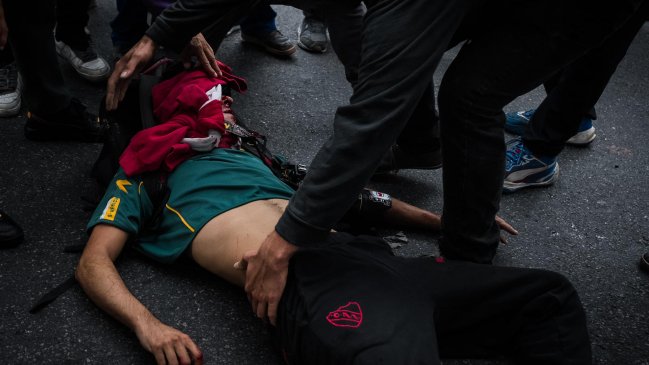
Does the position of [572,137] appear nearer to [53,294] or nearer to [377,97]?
[377,97]

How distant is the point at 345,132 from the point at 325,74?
2016mm

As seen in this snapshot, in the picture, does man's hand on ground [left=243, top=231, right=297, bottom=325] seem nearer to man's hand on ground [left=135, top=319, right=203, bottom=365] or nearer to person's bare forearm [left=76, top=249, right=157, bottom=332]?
man's hand on ground [left=135, top=319, right=203, bottom=365]

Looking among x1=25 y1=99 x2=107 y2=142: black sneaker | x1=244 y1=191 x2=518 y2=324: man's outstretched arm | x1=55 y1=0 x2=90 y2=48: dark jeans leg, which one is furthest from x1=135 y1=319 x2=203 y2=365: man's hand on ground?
x1=55 y1=0 x2=90 y2=48: dark jeans leg

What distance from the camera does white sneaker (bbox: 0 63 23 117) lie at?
2.56 m

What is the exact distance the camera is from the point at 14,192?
216 centimetres

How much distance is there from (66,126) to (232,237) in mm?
1110

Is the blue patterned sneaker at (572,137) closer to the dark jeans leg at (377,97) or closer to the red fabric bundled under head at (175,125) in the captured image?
the red fabric bundled under head at (175,125)

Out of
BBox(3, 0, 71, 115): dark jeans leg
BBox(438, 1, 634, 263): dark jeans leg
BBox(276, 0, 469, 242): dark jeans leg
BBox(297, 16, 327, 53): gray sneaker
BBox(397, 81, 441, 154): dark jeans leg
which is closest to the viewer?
BBox(276, 0, 469, 242): dark jeans leg

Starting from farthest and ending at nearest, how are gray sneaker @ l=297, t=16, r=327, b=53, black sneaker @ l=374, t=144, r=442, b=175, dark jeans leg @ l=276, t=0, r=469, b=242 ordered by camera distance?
gray sneaker @ l=297, t=16, r=327, b=53 → black sneaker @ l=374, t=144, r=442, b=175 → dark jeans leg @ l=276, t=0, r=469, b=242

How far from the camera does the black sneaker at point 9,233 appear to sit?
6.22ft

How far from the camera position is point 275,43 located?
11.1 ft

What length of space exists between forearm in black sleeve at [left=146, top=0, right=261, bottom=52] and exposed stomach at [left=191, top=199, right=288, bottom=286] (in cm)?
57

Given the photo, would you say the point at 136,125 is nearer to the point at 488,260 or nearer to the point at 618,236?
the point at 488,260

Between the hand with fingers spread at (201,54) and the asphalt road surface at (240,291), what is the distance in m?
0.57
